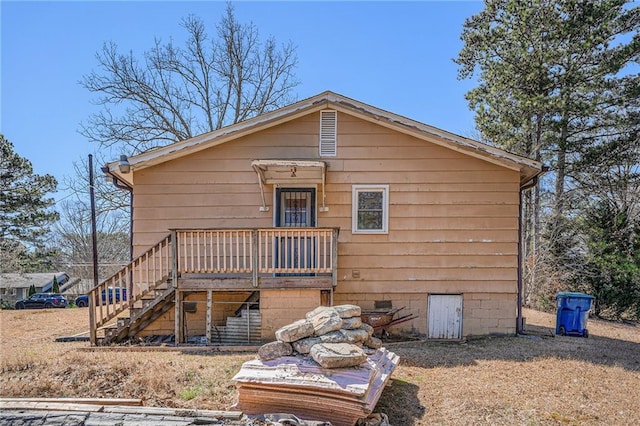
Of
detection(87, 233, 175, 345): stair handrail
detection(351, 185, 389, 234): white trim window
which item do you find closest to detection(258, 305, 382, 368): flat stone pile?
detection(351, 185, 389, 234): white trim window

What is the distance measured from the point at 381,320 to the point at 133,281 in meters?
5.09

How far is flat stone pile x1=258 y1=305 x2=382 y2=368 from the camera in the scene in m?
4.33

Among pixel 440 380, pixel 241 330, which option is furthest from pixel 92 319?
pixel 440 380

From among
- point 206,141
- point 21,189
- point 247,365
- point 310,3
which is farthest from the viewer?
point 21,189

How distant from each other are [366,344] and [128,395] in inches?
125

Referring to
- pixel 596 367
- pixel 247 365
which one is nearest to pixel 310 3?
pixel 247 365

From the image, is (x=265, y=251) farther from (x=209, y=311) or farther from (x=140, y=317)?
(x=140, y=317)

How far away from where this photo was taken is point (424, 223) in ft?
26.6

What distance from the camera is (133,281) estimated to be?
7.80m

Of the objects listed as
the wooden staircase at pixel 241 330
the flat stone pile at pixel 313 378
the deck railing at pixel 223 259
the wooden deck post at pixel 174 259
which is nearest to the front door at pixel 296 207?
the deck railing at pixel 223 259

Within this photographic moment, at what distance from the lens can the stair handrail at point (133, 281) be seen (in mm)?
7219

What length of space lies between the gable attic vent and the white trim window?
0.99 metres

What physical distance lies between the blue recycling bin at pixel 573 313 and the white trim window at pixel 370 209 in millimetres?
4321

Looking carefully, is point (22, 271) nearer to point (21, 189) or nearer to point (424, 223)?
point (21, 189)
